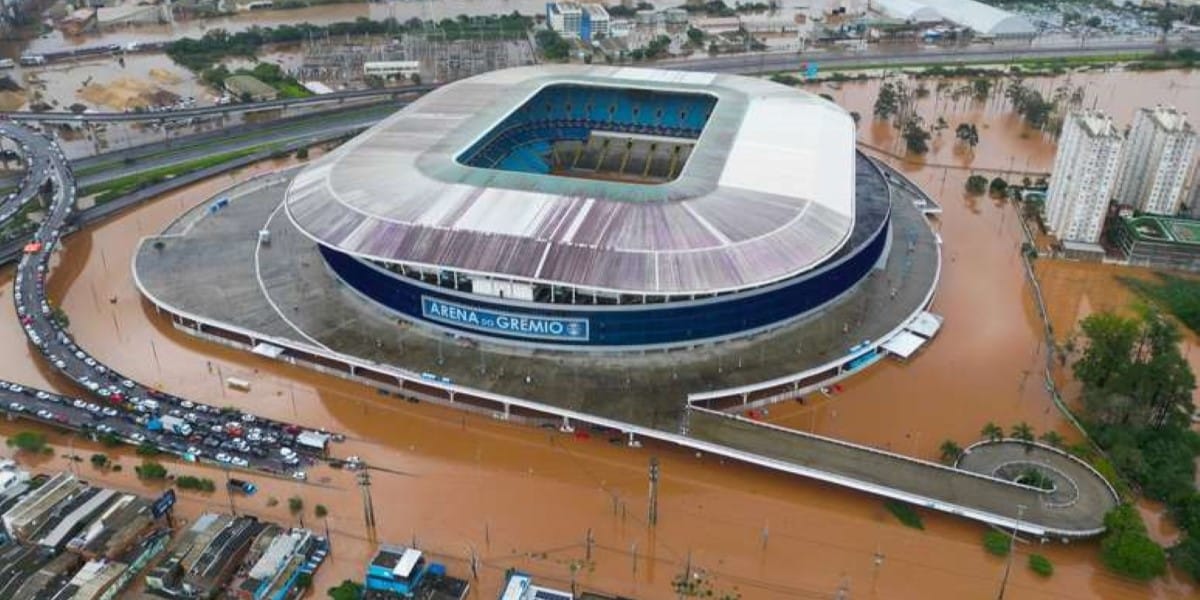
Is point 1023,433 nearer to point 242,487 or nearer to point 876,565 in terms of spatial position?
point 876,565

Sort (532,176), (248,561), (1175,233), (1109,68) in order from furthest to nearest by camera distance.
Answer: (1109,68) < (1175,233) < (532,176) < (248,561)

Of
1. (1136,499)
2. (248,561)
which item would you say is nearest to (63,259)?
(248,561)

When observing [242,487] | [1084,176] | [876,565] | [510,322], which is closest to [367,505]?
[242,487]

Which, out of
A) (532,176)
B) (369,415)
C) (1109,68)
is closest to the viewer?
(369,415)

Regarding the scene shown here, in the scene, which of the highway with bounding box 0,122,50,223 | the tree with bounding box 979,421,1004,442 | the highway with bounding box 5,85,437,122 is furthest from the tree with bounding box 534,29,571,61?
the tree with bounding box 979,421,1004,442

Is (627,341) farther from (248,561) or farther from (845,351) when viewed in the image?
(248,561)

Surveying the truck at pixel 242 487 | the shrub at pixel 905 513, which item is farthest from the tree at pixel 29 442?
the shrub at pixel 905 513
